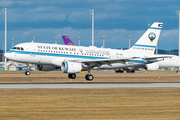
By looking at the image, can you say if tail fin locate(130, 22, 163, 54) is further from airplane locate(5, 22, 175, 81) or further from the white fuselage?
the white fuselage

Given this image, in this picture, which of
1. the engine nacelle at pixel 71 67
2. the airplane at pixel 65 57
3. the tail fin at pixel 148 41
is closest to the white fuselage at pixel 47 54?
the airplane at pixel 65 57

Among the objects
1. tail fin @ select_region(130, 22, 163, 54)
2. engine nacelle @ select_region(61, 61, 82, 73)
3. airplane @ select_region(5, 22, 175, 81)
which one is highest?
tail fin @ select_region(130, 22, 163, 54)

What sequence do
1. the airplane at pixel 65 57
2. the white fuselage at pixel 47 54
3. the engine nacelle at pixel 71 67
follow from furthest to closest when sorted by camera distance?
1. the white fuselage at pixel 47 54
2. the airplane at pixel 65 57
3. the engine nacelle at pixel 71 67

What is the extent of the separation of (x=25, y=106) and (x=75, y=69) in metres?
22.3

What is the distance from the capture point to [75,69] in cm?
4106

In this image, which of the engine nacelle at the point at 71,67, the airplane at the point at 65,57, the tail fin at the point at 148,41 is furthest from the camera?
the tail fin at the point at 148,41

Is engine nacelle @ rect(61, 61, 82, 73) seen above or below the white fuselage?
below

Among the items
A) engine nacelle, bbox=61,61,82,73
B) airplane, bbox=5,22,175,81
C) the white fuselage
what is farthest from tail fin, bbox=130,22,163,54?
engine nacelle, bbox=61,61,82,73

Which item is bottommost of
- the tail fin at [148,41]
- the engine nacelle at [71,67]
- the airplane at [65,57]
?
the engine nacelle at [71,67]

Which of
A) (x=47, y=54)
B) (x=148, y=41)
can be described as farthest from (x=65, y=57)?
(x=148, y=41)

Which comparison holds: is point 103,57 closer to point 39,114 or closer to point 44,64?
point 44,64

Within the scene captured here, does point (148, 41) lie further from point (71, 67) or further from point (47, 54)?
point (47, 54)

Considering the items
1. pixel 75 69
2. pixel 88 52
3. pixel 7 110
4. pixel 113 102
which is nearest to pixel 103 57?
pixel 88 52

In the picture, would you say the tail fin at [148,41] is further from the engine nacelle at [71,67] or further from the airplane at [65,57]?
the engine nacelle at [71,67]
